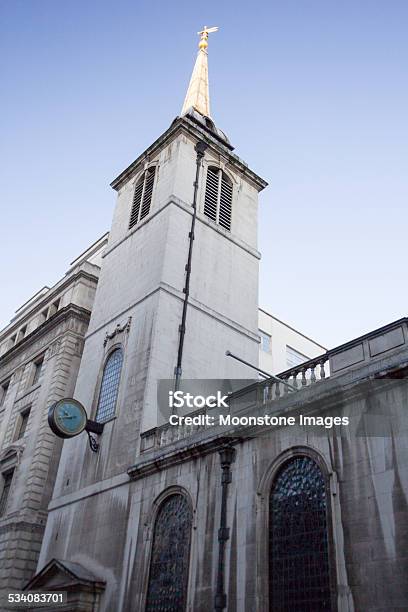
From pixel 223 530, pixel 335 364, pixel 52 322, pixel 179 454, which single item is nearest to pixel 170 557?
pixel 223 530

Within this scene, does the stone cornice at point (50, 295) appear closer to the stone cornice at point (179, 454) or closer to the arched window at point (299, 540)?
the stone cornice at point (179, 454)

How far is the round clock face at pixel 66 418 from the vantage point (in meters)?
19.6

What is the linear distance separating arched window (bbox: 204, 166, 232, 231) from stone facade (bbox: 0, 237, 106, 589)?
7.55m

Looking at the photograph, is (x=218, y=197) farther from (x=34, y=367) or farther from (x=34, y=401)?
(x=34, y=401)

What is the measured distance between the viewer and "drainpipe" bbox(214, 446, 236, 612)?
1366cm

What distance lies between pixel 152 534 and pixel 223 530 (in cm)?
320

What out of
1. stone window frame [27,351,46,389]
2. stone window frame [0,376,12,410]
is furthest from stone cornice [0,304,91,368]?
stone window frame [0,376,12,410]

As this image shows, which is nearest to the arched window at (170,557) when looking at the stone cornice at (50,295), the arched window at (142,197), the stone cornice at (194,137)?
the arched window at (142,197)

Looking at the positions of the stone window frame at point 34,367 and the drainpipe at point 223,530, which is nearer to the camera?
the drainpipe at point 223,530

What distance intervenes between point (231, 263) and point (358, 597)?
1793 cm

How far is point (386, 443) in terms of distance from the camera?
1226cm

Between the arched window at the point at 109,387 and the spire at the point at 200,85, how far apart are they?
1927 centimetres

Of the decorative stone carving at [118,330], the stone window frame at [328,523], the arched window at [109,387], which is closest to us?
the stone window frame at [328,523]

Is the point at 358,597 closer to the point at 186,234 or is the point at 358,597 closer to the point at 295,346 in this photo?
the point at 186,234
